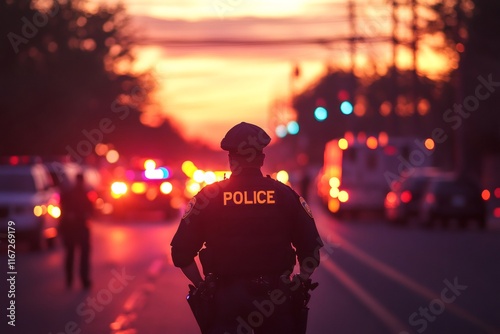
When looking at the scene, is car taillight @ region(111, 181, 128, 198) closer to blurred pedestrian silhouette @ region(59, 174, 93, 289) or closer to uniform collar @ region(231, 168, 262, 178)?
blurred pedestrian silhouette @ region(59, 174, 93, 289)

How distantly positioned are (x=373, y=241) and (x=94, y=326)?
17.2 meters

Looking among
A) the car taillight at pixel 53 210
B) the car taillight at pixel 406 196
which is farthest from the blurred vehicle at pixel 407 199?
the car taillight at pixel 53 210

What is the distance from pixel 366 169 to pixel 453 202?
745cm

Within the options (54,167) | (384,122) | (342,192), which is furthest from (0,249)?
(384,122)

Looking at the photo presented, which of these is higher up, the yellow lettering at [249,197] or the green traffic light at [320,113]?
the green traffic light at [320,113]

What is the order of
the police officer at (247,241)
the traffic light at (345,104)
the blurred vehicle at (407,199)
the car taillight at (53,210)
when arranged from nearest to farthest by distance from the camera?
the police officer at (247,241), the car taillight at (53,210), the blurred vehicle at (407,199), the traffic light at (345,104)

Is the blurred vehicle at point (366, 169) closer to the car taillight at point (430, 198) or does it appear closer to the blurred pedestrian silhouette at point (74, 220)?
the car taillight at point (430, 198)

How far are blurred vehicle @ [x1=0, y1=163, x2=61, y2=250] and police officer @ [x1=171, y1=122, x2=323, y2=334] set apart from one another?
66.4ft

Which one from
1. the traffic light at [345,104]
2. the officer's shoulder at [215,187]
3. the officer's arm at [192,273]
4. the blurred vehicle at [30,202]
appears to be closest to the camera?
the officer's arm at [192,273]

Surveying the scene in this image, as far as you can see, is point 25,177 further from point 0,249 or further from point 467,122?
point 467,122

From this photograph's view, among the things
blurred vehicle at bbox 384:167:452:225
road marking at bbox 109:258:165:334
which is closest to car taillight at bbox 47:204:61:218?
road marking at bbox 109:258:165:334

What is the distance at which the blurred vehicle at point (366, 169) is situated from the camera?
4203cm

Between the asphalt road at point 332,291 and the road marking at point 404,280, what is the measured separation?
0.6 inches

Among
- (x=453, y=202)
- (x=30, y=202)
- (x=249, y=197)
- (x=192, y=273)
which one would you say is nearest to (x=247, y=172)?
(x=249, y=197)
